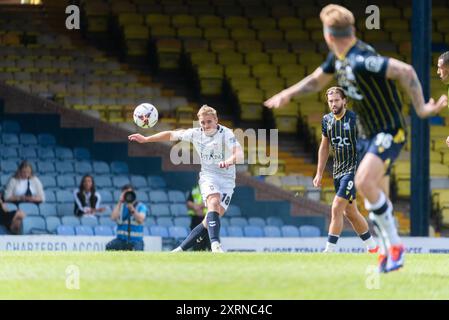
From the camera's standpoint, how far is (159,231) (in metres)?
24.0

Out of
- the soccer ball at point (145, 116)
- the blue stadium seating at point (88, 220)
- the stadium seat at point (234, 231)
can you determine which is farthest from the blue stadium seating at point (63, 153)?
the soccer ball at point (145, 116)

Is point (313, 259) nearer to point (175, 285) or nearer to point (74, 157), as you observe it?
point (175, 285)

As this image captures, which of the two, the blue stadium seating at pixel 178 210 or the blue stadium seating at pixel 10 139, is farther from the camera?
the blue stadium seating at pixel 10 139

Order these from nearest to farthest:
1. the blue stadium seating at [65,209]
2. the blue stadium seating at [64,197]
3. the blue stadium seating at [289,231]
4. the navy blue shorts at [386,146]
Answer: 1. the navy blue shorts at [386,146]
2. the blue stadium seating at [65,209]
3. the blue stadium seating at [64,197]
4. the blue stadium seating at [289,231]

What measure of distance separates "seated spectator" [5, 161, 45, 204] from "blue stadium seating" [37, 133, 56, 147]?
299 centimetres

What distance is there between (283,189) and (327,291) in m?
15.0

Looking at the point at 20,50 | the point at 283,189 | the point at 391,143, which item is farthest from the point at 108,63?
the point at 391,143

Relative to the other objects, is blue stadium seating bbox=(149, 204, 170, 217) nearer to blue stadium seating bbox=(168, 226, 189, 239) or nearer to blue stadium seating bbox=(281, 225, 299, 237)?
blue stadium seating bbox=(168, 226, 189, 239)

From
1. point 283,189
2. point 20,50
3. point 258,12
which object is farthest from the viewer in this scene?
point 258,12

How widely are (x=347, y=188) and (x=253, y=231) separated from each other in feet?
25.7

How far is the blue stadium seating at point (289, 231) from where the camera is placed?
82.1 ft

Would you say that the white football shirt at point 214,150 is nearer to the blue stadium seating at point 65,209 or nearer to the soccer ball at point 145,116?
the soccer ball at point 145,116

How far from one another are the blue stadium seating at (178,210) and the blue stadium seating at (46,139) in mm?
3075

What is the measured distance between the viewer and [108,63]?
3027 cm
